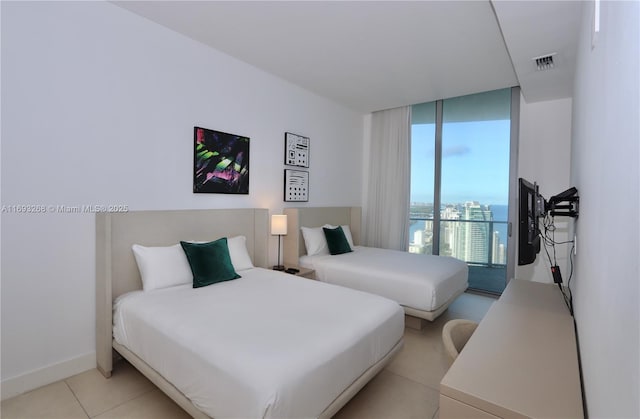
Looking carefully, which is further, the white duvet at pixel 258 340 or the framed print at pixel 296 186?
the framed print at pixel 296 186

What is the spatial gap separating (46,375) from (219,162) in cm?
218

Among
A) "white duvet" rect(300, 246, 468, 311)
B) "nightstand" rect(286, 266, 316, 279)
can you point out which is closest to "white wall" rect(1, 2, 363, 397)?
"nightstand" rect(286, 266, 316, 279)

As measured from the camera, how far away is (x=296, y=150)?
13.6 feet

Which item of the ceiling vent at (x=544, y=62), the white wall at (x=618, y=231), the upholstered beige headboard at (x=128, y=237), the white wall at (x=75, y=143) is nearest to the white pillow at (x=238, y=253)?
the upholstered beige headboard at (x=128, y=237)

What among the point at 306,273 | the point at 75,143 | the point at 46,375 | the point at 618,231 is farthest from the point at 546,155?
the point at 46,375

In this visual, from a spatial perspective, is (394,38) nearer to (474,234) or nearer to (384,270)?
(384,270)

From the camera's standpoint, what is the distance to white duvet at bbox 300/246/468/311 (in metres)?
2.93

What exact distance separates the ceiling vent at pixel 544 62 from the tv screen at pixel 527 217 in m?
1.53

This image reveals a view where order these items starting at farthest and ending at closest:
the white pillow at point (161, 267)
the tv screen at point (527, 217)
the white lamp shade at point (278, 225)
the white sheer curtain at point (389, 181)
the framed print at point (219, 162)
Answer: the white sheer curtain at point (389, 181), the white lamp shade at point (278, 225), the framed print at point (219, 162), the white pillow at point (161, 267), the tv screen at point (527, 217)

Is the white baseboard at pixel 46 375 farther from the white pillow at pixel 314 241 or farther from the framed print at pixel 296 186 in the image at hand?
the framed print at pixel 296 186

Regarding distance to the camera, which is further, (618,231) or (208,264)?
(208,264)

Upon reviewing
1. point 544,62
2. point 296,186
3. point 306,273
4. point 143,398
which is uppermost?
point 544,62

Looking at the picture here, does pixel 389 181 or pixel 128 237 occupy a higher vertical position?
pixel 389 181

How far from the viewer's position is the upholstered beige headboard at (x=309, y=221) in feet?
12.7
